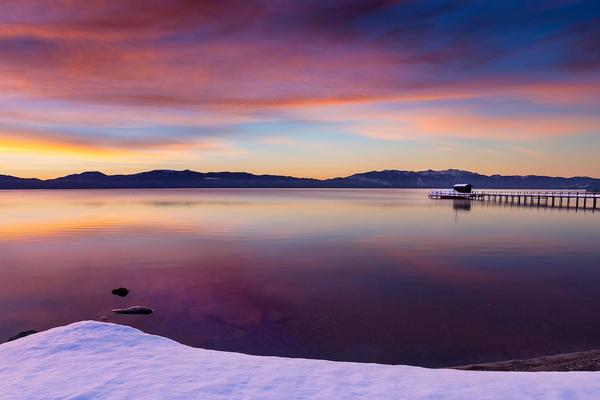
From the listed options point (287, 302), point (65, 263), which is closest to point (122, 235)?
point (65, 263)

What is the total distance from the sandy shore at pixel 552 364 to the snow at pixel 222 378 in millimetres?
3977

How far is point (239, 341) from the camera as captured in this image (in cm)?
1167

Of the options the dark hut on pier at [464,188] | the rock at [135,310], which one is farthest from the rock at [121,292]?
the dark hut on pier at [464,188]

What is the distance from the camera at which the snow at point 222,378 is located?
494 cm

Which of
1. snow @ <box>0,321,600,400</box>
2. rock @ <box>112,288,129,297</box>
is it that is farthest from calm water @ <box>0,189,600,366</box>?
snow @ <box>0,321,600,400</box>

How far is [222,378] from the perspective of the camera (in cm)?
534

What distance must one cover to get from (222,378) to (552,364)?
8490 mm

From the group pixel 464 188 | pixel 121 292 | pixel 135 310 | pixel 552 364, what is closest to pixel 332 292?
pixel 135 310

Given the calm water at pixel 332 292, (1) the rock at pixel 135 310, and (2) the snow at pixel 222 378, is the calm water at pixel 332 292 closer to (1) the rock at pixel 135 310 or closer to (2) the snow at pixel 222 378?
(1) the rock at pixel 135 310

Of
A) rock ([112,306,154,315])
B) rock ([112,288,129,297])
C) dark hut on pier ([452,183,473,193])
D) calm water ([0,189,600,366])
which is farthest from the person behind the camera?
dark hut on pier ([452,183,473,193])

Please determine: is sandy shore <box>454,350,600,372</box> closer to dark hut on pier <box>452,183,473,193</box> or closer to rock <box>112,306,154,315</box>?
rock <box>112,306,154,315</box>

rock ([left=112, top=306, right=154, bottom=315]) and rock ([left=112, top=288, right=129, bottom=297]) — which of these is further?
rock ([left=112, top=288, right=129, bottom=297])

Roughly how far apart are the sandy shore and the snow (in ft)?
13.0

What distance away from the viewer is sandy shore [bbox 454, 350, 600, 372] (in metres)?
8.92
